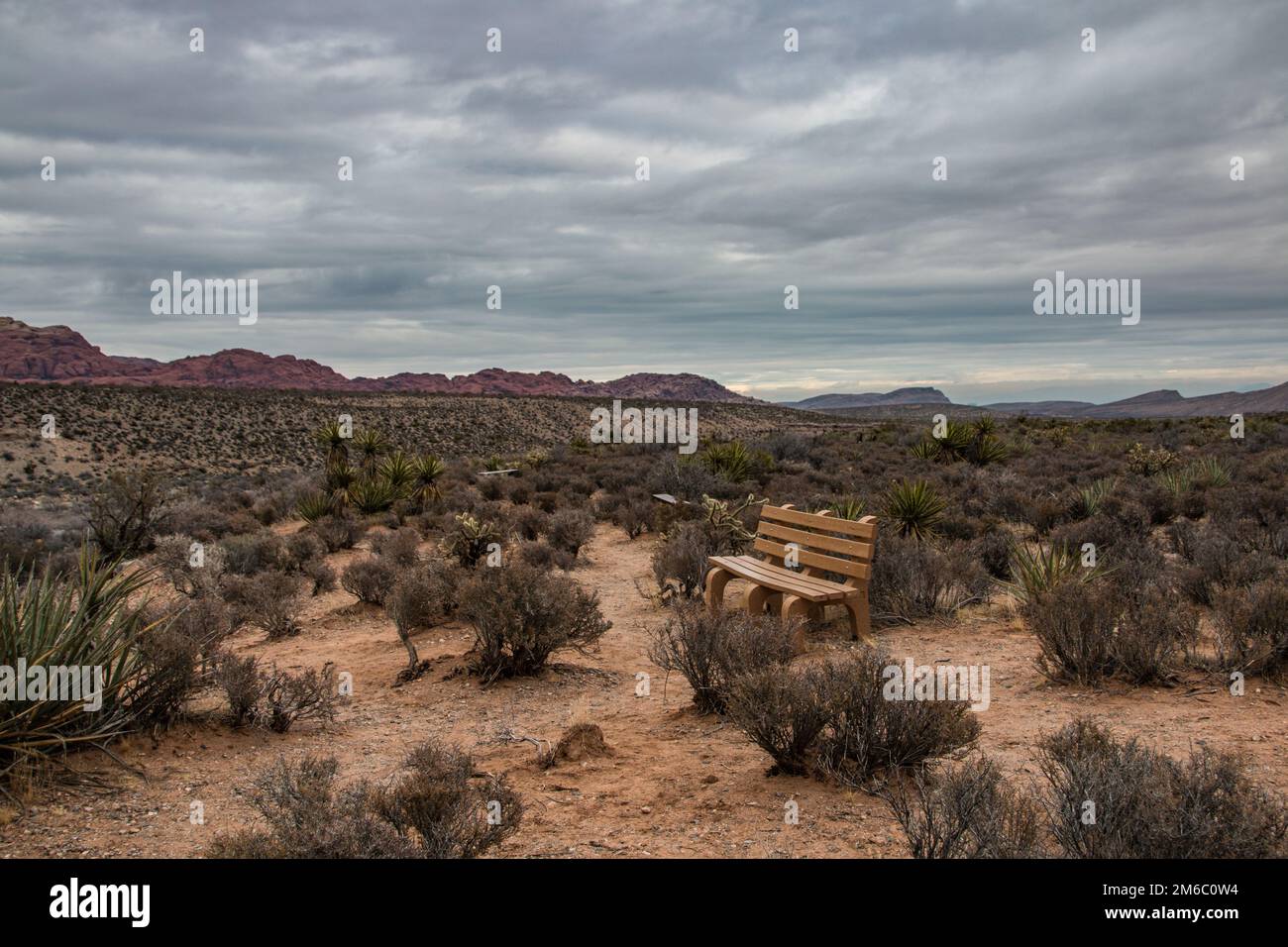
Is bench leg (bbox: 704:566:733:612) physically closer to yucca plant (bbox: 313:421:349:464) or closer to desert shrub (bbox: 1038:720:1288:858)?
desert shrub (bbox: 1038:720:1288:858)

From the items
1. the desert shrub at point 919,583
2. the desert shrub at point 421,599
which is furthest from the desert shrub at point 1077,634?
the desert shrub at point 421,599

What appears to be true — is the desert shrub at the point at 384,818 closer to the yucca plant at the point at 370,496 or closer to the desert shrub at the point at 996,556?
the desert shrub at the point at 996,556

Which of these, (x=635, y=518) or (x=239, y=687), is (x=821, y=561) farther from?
(x=635, y=518)

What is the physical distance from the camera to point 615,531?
14172mm

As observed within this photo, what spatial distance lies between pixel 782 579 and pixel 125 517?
11.0 m

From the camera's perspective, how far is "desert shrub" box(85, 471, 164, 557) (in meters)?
12.8

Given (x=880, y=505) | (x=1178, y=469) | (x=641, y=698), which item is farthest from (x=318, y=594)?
(x=1178, y=469)

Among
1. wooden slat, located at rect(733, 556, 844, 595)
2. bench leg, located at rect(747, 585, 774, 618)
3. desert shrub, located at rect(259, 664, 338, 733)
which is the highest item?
wooden slat, located at rect(733, 556, 844, 595)

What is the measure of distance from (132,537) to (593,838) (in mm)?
12083

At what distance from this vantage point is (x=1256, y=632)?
5625mm

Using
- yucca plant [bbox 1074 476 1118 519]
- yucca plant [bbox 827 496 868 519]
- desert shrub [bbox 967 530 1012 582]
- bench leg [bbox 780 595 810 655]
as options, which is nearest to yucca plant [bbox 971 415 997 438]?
Result: yucca plant [bbox 1074 476 1118 519]

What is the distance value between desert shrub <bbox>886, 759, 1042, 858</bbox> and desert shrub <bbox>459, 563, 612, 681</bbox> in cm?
344

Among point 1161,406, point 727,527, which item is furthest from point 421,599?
point 1161,406
